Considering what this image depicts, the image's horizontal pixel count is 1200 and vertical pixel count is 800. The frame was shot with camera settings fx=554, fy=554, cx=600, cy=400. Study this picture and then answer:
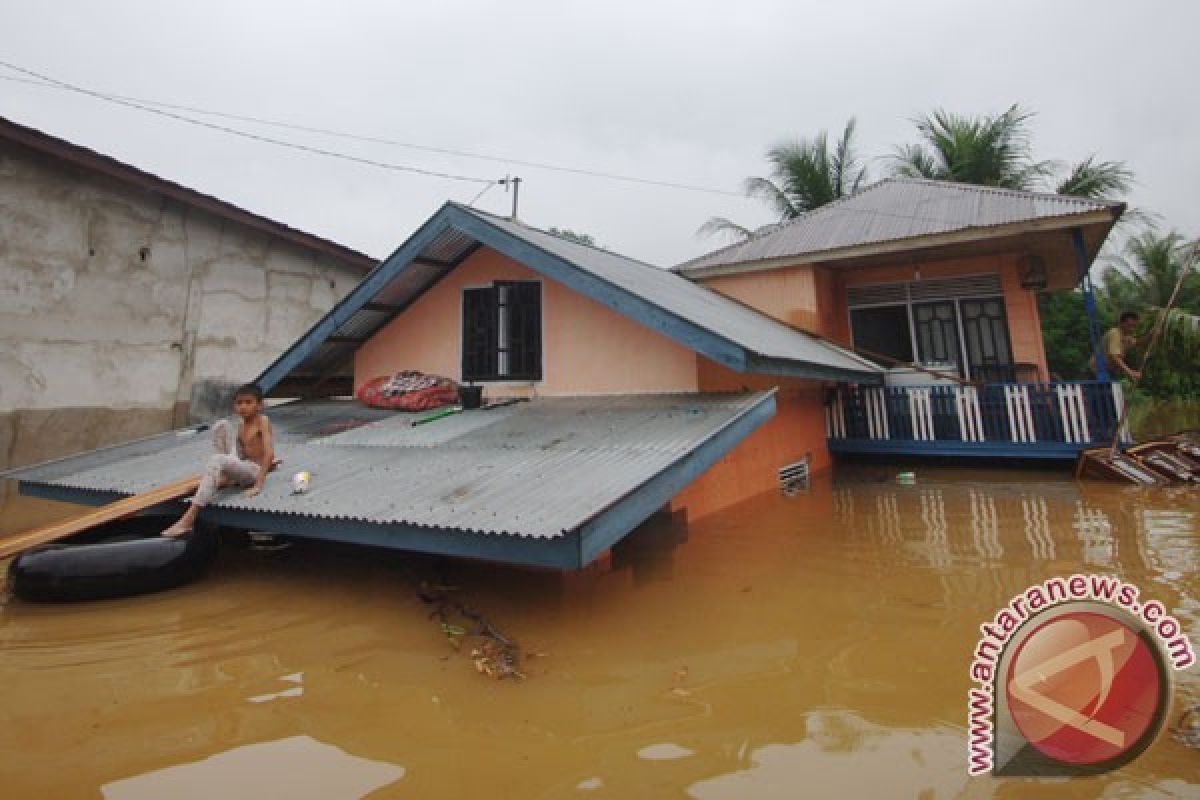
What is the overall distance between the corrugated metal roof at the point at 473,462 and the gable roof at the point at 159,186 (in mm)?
4527

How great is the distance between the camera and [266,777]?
6.88ft

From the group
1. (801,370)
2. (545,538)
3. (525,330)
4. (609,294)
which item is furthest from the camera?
(525,330)

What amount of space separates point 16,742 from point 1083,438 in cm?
1111

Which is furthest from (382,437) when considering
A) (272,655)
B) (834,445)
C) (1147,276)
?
(1147,276)

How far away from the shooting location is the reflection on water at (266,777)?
6.59 feet

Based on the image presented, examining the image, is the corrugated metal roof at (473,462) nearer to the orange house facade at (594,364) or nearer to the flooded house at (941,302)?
the orange house facade at (594,364)

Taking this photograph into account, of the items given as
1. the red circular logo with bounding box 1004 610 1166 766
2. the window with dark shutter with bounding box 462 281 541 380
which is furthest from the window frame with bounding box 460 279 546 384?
the red circular logo with bounding box 1004 610 1166 766

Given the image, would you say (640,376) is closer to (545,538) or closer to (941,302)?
(545,538)

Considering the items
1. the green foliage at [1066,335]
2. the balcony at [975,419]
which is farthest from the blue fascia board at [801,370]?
the green foliage at [1066,335]

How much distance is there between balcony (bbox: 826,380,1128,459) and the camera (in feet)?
26.4

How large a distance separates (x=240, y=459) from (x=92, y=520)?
44.8 inches

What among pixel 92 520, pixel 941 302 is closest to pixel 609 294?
pixel 92 520

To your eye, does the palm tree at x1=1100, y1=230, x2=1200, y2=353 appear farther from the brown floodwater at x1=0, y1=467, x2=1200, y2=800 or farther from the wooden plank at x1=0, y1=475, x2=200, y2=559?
the wooden plank at x1=0, y1=475, x2=200, y2=559

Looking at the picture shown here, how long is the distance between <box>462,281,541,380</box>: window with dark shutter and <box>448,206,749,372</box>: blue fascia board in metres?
1.09
